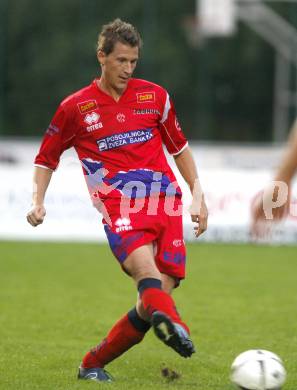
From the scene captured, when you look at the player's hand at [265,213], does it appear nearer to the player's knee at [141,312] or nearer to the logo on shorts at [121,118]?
the player's knee at [141,312]

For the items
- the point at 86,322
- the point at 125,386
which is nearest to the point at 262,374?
the point at 125,386

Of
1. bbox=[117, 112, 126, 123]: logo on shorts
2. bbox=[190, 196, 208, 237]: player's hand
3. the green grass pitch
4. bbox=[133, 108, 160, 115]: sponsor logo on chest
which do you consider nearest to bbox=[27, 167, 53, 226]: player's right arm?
bbox=[117, 112, 126, 123]: logo on shorts

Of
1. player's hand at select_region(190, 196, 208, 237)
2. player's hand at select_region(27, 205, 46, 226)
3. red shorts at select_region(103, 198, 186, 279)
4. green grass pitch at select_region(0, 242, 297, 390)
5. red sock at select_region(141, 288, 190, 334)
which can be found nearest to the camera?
red sock at select_region(141, 288, 190, 334)

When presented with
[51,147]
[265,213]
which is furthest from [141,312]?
[265,213]

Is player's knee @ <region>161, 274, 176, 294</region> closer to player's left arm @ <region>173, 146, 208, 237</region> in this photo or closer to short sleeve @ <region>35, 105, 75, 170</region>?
player's left arm @ <region>173, 146, 208, 237</region>

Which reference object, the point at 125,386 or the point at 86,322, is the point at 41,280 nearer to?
the point at 86,322

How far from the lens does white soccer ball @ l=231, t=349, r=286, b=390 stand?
17.7 ft

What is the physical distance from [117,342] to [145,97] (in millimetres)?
1540

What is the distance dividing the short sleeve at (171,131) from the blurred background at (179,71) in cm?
1662

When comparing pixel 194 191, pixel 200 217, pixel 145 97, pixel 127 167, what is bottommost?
pixel 200 217

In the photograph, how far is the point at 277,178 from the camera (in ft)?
13.2

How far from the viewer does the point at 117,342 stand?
6.06 metres

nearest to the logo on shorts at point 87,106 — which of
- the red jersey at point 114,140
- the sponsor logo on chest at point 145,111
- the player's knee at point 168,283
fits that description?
the red jersey at point 114,140

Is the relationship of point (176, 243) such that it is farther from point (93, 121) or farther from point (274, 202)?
point (274, 202)
